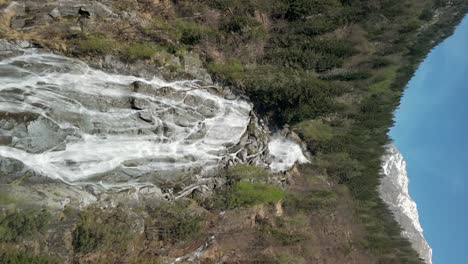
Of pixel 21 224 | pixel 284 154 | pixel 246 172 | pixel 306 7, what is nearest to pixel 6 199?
pixel 21 224

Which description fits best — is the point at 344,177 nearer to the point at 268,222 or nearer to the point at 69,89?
the point at 268,222

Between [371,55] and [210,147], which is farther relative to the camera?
[371,55]

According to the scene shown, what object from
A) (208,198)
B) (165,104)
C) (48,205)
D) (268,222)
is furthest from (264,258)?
(48,205)

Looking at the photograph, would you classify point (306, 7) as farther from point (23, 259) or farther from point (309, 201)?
point (23, 259)

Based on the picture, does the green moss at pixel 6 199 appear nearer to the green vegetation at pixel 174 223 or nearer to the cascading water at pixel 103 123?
the cascading water at pixel 103 123

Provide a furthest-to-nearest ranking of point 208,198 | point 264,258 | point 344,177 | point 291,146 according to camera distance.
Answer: point 344,177 → point 291,146 → point 264,258 → point 208,198

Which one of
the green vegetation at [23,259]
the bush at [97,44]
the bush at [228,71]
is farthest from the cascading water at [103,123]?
the green vegetation at [23,259]
